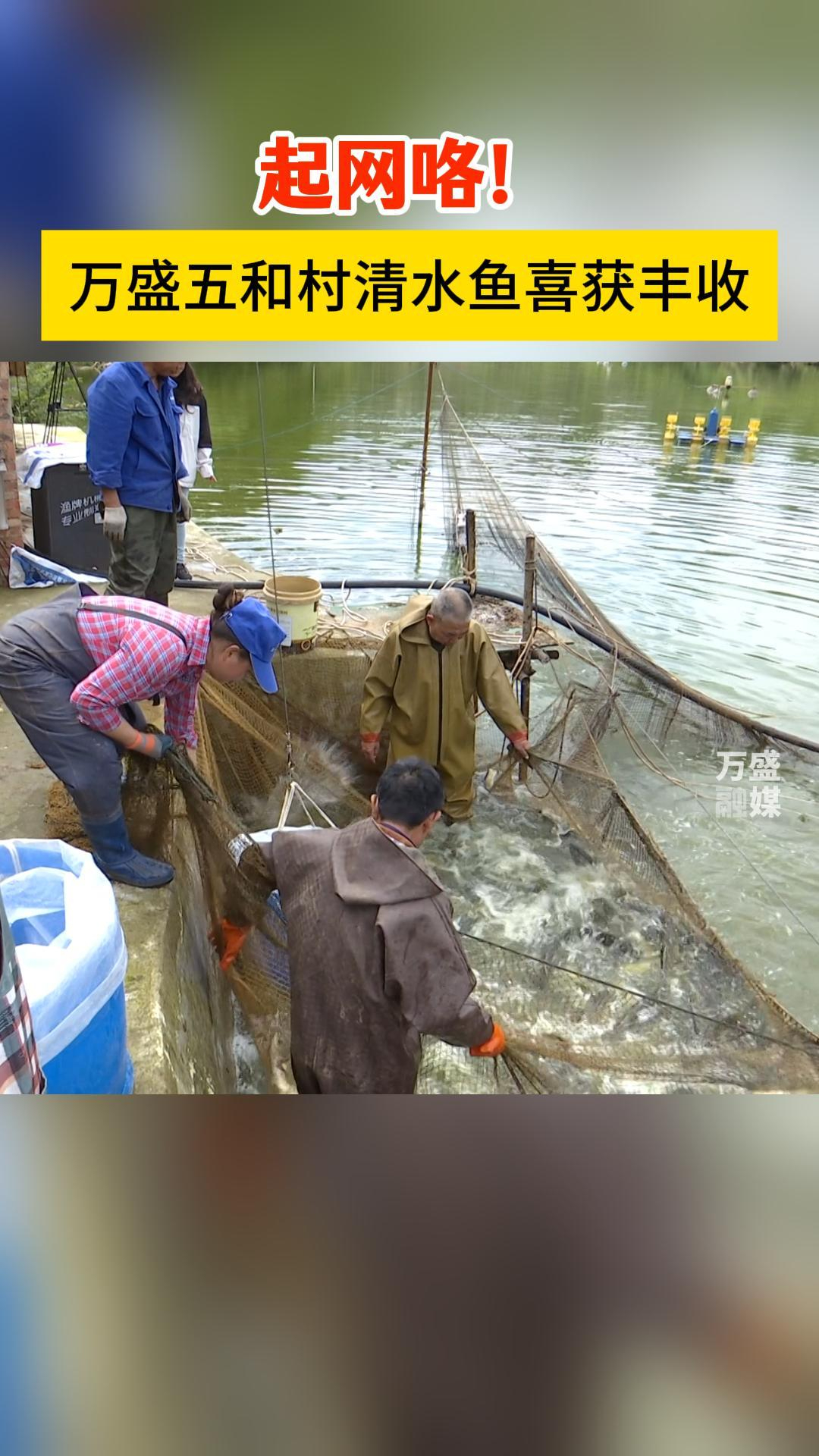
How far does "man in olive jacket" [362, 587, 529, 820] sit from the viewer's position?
450 cm

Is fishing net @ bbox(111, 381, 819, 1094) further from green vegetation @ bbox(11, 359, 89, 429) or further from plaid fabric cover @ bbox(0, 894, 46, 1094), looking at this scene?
green vegetation @ bbox(11, 359, 89, 429)

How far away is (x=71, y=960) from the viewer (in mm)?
1671

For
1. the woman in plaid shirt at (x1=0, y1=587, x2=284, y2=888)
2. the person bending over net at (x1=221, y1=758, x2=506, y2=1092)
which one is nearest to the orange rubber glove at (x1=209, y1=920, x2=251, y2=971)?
the woman in plaid shirt at (x1=0, y1=587, x2=284, y2=888)

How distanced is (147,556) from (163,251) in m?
3.19

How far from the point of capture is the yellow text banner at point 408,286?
4.12 ft

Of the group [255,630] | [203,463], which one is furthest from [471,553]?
[255,630]

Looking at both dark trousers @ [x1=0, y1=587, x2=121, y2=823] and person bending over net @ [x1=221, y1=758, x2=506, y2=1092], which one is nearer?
person bending over net @ [x1=221, y1=758, x2=506, y2=1092]

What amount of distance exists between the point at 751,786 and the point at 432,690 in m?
2.63

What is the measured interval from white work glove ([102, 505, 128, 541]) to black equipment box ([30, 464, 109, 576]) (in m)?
1.59

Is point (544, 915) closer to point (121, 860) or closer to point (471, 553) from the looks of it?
point (121, 860)

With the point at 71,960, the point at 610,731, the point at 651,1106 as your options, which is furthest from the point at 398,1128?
the point at 610,731

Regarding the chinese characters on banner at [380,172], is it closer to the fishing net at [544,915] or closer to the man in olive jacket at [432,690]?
the fishing net at [544,915]

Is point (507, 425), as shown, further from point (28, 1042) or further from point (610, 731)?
point (28, 1042)

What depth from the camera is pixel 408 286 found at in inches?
51.3
